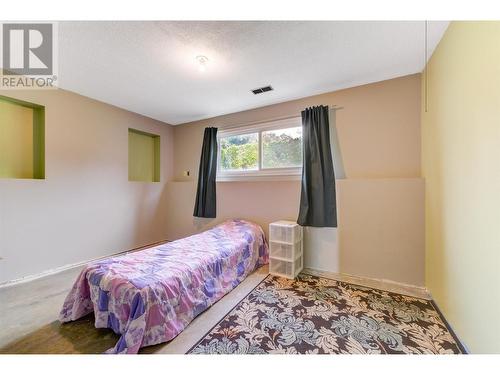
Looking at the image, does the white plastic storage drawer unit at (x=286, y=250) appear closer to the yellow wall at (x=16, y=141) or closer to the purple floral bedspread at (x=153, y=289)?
the purple floral bedspread at (x=153, y=289)

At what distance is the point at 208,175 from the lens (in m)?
3.55

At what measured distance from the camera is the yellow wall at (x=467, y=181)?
3.77 feet

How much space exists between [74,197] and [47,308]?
144cm

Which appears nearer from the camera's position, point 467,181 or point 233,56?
point 467,181

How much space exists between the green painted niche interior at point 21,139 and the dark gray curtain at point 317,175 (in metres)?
3.26

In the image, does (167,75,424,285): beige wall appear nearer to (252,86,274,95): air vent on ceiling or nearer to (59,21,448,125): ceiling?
(59,21,448,125): ceiling

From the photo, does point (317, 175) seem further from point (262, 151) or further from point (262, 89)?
point (262, 89)

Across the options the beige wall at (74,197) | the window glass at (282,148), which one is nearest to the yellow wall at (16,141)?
the beige wall at (74,197)

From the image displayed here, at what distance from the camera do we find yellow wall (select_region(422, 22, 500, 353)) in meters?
1.15

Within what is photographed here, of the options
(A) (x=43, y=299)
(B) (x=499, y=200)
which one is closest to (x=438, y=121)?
(B) (x=499, y=200)

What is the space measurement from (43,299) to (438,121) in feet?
13.3

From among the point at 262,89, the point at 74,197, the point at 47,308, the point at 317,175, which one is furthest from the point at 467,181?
the point at 74,197
